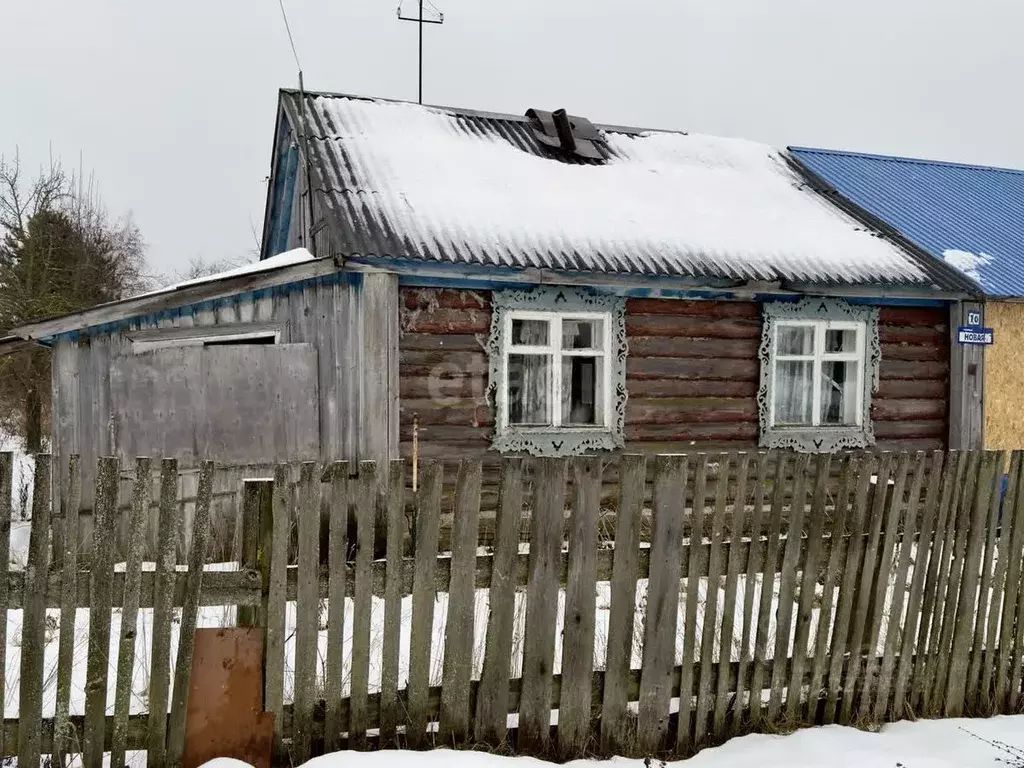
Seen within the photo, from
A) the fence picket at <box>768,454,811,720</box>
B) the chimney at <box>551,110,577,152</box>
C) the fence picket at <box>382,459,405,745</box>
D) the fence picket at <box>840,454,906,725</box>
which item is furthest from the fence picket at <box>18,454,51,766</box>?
the chimney at <box>551,110,577,152</box>

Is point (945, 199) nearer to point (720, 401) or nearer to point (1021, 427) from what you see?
point (1021, 427)

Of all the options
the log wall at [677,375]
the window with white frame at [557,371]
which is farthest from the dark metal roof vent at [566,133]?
the window with white frame at [557,371]

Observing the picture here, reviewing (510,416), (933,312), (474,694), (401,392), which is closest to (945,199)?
(933,312)

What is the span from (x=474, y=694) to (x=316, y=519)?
1.07 metres

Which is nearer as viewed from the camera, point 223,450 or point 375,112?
point 223,450

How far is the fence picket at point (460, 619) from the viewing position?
332 centimetres

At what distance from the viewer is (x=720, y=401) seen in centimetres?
889

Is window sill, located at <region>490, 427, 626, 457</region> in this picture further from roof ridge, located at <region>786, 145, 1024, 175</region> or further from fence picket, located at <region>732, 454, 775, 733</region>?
roof ridge, located at <region>786, 145, 1024, 175</region>

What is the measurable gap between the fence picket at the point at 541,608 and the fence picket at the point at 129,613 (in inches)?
63.1

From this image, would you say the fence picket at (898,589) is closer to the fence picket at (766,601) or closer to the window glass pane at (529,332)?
the fence picket at (766,601)

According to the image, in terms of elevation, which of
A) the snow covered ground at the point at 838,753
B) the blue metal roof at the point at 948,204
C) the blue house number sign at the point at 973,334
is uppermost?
the blue metal roof at the point at 948,204

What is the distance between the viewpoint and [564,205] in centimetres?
907

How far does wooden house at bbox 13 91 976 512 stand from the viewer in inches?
295

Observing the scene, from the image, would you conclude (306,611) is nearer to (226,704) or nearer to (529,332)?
(226,704)
